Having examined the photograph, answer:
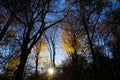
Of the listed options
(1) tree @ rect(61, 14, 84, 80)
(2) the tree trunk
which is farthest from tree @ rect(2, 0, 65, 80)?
(1) tree @ rect(61, 14, 84, 80)

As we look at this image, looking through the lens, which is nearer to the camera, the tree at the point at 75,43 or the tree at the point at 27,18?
the tree at the point at 27,18

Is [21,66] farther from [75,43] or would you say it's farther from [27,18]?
[75,43]

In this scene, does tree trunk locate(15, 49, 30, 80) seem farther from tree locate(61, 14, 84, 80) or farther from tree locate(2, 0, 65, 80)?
tree locate(61, 14, 84, 80)

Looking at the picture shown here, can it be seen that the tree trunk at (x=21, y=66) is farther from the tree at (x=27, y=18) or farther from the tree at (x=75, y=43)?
the tree at (x=75, y=43)

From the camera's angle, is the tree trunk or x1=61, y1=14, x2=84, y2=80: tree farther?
x1=61, y1=14, x2=84, y2=80: tree

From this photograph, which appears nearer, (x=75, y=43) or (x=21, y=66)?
(x=21, y=66)

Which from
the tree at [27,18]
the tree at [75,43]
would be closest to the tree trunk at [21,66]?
the tree at [27,18]

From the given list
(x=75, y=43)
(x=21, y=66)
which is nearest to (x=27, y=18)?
(x=21, y=66)

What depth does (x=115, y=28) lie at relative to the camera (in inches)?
1065

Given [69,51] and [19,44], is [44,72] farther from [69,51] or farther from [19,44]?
[19,44]

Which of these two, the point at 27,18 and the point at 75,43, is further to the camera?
the point at 75,43

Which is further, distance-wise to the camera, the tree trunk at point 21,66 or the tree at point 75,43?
the tree at point 75,43

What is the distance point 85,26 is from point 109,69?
6487mm

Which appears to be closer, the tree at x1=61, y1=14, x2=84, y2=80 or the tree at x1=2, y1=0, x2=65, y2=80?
the tree at x1=2, y1=0, x2=65, y2=80
